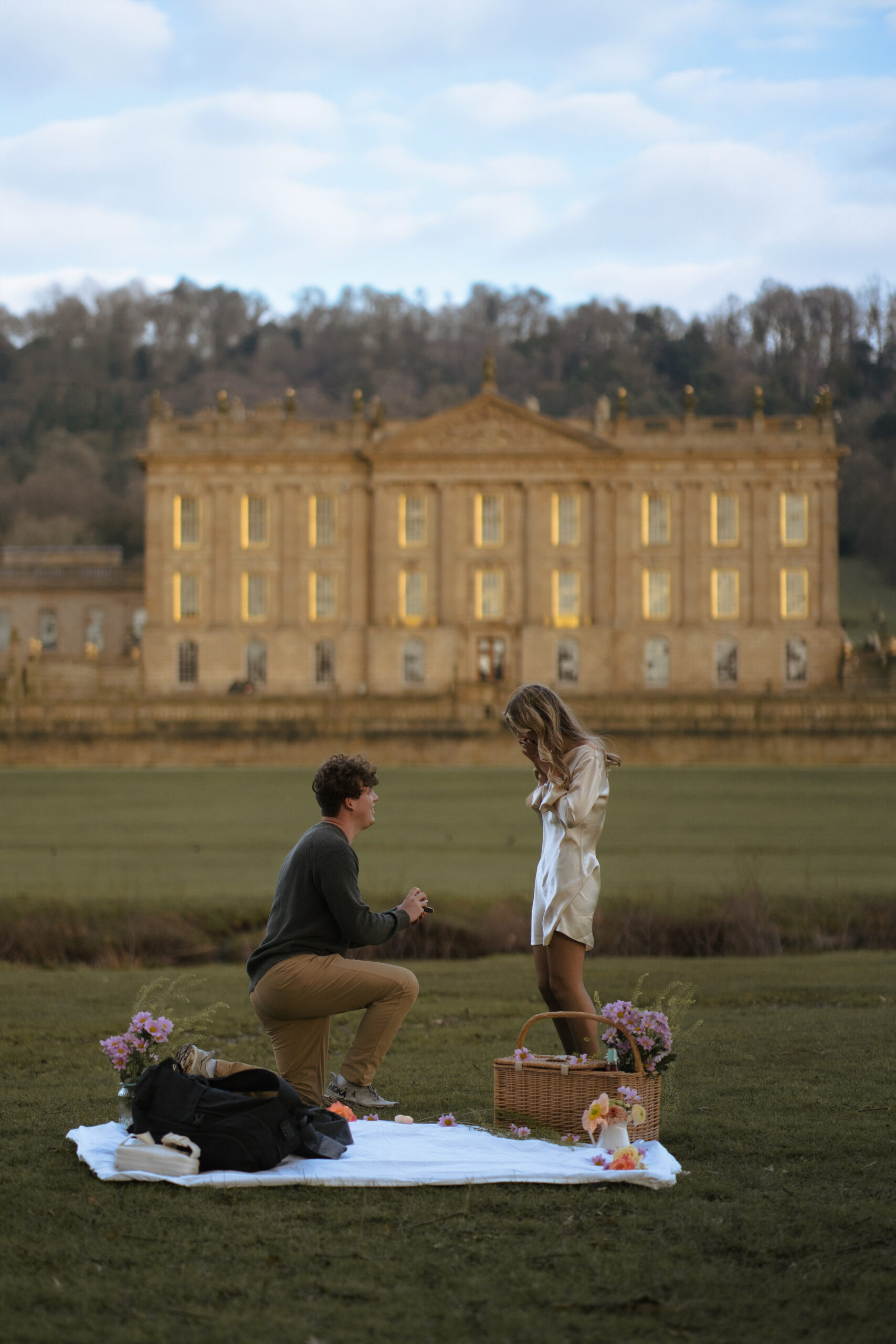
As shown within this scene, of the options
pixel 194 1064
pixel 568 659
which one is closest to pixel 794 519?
pixel 568 659

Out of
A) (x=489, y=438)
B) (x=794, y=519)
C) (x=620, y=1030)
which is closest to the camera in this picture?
(x=620, y=1030)

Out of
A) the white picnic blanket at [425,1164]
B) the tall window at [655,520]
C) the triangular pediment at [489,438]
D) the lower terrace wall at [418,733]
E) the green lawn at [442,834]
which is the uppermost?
the triangular pediment at [489,438]

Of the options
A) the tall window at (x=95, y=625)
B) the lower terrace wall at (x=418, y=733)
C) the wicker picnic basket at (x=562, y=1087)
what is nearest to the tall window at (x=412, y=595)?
the tall window at (x=95, y=625)

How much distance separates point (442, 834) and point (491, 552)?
3595 cm

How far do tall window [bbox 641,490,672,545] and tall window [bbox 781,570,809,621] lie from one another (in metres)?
5.06

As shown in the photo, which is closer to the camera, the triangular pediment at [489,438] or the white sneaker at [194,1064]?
the white sneaker at [194,1064]

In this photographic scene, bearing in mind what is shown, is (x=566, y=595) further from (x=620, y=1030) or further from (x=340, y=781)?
(x=620, y=1030)

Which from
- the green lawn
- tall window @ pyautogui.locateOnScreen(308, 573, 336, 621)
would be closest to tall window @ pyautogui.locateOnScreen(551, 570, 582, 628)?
tall window @ pyautogui.locateOnScreen(308, 573, 336, 621)

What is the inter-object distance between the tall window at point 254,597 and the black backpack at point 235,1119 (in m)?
55.7

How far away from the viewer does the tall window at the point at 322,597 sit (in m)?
61.1

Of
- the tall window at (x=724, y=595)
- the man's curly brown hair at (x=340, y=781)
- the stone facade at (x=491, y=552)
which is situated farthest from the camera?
the tall window at (x=724, y=595)

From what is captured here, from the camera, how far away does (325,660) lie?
60969 mm

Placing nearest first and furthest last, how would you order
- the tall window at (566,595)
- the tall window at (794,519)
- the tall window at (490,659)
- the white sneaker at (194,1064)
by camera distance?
the white sneaker at (194,1064), the tall window at (794,519), the tall window at (490,659), the tall window at (566,595)

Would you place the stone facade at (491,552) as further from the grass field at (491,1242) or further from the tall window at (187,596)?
the grass field at (491,1242)
